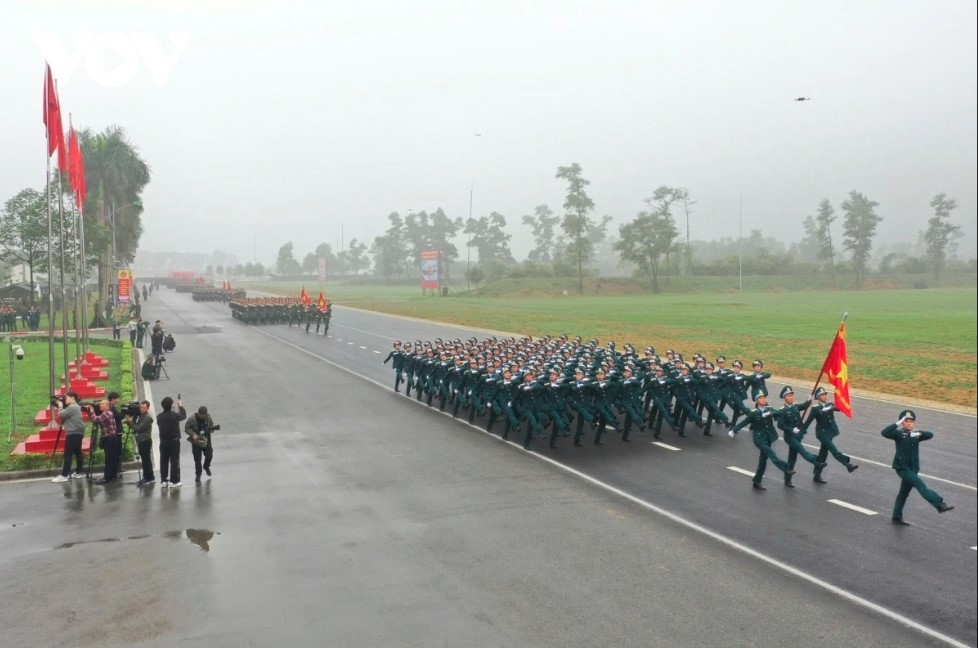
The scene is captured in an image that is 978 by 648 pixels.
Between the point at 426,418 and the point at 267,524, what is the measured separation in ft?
23.7

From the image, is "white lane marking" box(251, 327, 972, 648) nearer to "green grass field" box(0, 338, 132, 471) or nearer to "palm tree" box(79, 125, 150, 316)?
"green grass field" box(0, 338, 132, 471)

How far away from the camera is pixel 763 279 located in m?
98.2

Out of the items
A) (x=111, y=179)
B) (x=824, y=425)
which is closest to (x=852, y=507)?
(x=824, y=425)

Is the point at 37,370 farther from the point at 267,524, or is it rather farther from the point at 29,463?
the point at 267,524

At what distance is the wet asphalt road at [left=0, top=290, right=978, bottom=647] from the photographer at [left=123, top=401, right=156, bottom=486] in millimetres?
383

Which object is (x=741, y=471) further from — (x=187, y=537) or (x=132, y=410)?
(x=132, y=410)

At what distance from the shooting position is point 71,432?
11.2 m

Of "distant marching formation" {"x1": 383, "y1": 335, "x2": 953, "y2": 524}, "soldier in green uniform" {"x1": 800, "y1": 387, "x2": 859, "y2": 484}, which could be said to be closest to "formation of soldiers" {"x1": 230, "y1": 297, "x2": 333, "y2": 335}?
"distant marching formation" {"x1": 383, "y1": 335, "x2": 953, "y2": 524}

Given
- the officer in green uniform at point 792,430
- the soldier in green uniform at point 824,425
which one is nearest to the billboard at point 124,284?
the officer in green uniform at point 792,430

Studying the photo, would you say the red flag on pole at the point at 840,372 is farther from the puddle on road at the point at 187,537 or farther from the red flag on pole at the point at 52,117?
the red flag on pole at the point at 52,117

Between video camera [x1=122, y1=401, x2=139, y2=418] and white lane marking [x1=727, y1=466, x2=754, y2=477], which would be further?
white lane marking [x1=727, y1=466, x2=754, y2=477]

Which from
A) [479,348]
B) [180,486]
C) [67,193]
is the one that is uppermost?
[67,193]

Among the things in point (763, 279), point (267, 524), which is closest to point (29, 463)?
point (267, 524)

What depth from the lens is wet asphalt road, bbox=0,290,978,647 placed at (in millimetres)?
6445
